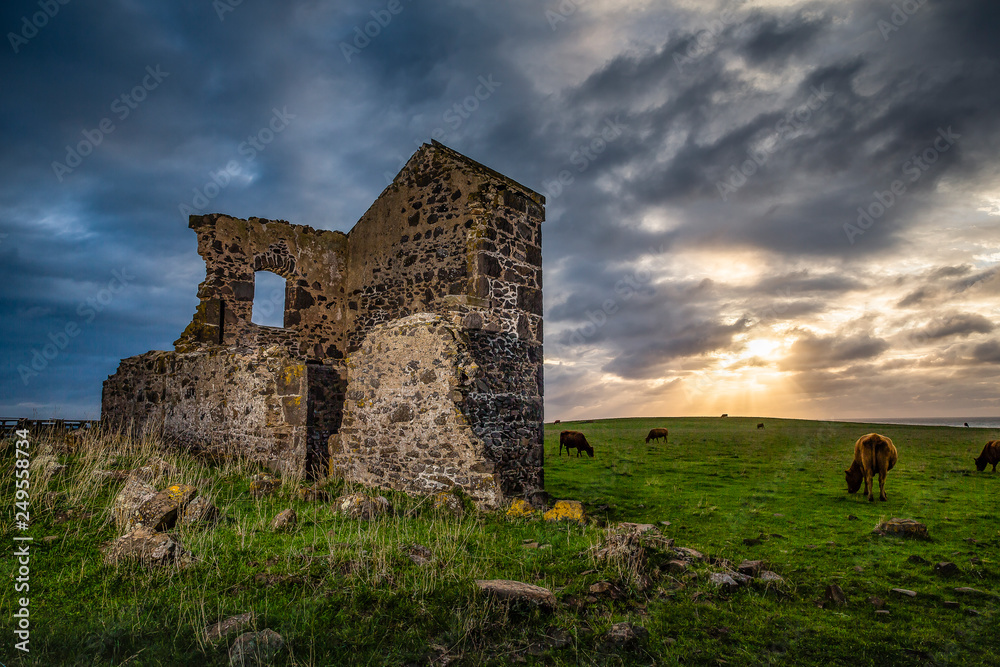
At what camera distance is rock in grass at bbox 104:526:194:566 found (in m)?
5.81

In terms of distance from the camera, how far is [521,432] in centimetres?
1147

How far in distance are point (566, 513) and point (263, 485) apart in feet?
18.6

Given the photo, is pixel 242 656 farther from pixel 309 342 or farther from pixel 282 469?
pixel 309 342

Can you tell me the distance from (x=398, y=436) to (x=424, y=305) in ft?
12.9

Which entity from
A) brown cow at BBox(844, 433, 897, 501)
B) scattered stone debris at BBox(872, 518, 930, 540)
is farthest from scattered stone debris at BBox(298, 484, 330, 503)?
brown cow at BBox(844, 433, 897, 501)

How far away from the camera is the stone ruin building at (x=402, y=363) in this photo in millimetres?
10719

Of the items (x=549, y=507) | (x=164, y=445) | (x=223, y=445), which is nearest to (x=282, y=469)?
(x=223, y=445)

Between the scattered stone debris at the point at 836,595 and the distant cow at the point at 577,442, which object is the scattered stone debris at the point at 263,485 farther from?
the distant cow at the point at 577,442

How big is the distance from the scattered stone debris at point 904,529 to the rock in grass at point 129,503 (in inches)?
464

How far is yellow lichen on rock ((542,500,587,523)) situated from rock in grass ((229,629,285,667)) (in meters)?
5.74

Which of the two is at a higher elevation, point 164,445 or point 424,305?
point 424,305

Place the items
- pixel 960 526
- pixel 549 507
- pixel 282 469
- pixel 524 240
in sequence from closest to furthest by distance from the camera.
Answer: pixel 960 526
pixel 549 507
pixel 282 469
pixel 524 240

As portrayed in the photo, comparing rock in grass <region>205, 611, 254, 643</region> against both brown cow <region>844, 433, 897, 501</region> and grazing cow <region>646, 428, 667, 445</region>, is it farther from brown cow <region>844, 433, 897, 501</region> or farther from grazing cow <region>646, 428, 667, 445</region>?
grazing cow <region>646, 428, 667, 445</region>

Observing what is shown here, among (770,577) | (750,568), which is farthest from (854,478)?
(770,577)
